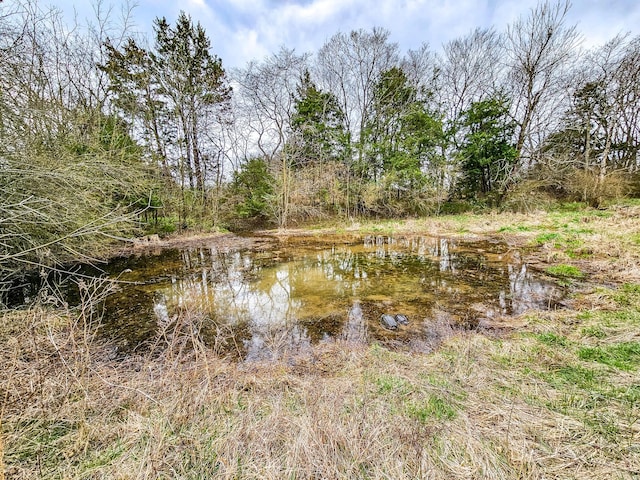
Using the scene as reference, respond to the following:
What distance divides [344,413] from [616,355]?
306 centimetres

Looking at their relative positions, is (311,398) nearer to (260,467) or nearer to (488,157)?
(260,467)

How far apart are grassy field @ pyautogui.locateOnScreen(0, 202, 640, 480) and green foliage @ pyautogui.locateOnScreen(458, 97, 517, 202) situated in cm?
1762

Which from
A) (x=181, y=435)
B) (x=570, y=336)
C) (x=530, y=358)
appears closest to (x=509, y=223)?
(x=570, y=336)

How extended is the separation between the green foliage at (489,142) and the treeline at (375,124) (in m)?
0.09

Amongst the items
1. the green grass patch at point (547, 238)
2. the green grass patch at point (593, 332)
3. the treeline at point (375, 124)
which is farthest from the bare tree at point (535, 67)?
the green grass patch at point (593, 332)

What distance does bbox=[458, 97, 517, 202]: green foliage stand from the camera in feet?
58.2

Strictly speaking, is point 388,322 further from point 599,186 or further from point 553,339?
point 599,186

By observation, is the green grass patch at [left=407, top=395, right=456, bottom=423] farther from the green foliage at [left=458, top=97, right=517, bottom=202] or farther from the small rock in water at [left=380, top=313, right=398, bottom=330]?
the green foliage at [left=458, top=97, right=517, bottom=202]

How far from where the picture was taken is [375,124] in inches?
797

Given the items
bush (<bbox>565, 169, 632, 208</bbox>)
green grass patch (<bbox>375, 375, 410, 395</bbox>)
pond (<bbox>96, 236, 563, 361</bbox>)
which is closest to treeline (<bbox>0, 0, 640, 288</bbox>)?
bush (<bbox>565, 169, 632, 208</bbox>)

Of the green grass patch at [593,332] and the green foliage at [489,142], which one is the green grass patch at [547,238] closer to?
the green grass patch at [593,332]

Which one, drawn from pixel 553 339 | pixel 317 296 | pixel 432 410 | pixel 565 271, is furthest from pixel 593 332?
pixel 317 296

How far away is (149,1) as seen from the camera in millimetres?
8195

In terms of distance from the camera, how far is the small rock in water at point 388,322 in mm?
4334
